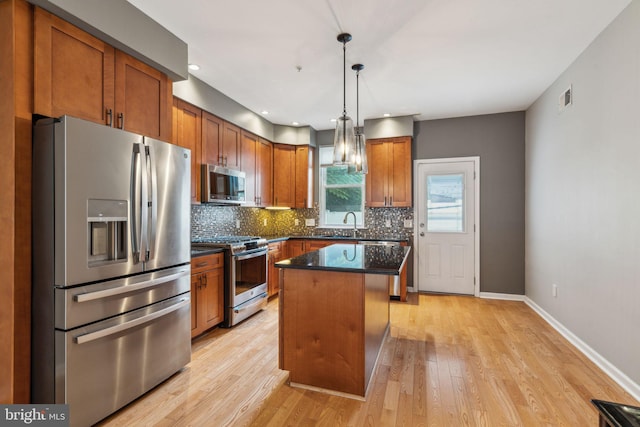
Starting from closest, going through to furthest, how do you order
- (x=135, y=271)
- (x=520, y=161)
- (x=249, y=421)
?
(x=249, y=421)
(x=135, y=271)
(x=520, y=161)

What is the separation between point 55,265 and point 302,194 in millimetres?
3777

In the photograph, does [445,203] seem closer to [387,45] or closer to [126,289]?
[387,45]

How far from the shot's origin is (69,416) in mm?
1679

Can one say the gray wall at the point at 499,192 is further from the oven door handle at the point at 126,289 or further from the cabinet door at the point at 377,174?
the oven door handle at the point at 126,289

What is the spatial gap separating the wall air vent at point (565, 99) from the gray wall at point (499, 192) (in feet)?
3.93

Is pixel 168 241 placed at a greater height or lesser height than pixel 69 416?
greater

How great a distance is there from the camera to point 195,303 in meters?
2.94

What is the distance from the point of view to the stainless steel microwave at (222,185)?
346 centimetres

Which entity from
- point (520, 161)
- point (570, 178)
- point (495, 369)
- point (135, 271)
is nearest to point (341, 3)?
point (135, 271)

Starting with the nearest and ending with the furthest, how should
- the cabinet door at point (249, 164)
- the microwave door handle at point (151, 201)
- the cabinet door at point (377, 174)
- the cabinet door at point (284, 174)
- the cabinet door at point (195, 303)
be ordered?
1. the microwave door handle at point (151, 201)
2. the cabinet door at point (195, 303)
3. the cabinet door at point (249, 164)
4. the cabinet door at point (377, 174)
5. the cabinet door at point (284, 174)

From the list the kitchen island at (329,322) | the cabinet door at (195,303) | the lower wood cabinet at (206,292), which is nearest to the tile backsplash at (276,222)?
the lower wood cabinet at (206,292)

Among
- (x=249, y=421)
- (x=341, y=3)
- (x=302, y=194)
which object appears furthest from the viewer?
(x=302, y=194)

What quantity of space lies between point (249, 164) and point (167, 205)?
225cm

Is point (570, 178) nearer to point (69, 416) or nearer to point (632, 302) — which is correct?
point (632, 302)
